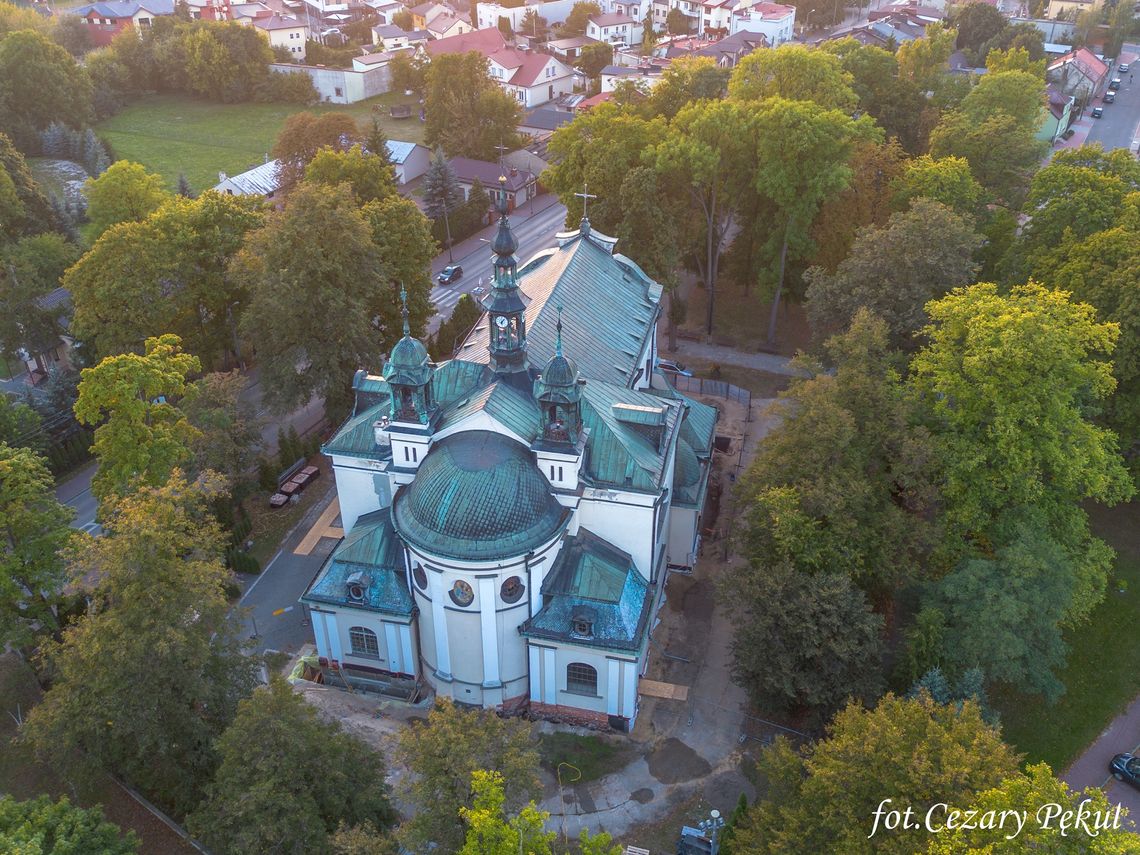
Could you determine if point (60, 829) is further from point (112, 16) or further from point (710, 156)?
point (112, 16)

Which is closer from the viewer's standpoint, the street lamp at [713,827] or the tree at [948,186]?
the street lamp at [713,827]

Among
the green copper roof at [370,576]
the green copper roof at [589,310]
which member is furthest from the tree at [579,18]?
the green copper roof at [370,576]

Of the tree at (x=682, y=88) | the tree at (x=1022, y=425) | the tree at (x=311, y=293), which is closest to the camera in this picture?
the tree at (x=1022, y=425)

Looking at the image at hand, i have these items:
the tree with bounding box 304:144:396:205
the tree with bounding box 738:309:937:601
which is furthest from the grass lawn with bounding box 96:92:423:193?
the tree with bounding box 738:309:937:601

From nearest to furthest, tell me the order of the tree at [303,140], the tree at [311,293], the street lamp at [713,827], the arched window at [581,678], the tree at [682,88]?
the street lamp at [713,827] < the arched window at [581,678] < the tree at [311,293] < the tree at [682,88] < the tree at [303,140]

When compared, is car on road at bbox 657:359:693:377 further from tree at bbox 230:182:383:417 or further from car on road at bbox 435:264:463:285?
car on road at bbox 435:264:463:285

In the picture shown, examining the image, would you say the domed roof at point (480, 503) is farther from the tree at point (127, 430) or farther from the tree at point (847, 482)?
the tree at point (127, 430)

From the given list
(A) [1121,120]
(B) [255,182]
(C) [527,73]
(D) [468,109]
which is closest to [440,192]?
(B) [255,182]

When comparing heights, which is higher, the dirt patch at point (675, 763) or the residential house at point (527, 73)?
the residential house at point (527, 73)
